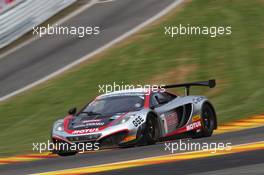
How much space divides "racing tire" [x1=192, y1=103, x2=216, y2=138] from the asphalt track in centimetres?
100

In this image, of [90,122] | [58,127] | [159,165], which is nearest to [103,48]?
[58,127]

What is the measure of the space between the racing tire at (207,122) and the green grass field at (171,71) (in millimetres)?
2183

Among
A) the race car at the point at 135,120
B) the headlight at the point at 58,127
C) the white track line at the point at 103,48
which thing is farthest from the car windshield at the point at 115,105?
the white track line at the point at 103,48

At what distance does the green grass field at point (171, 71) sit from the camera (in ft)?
61.3

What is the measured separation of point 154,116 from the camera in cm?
1310

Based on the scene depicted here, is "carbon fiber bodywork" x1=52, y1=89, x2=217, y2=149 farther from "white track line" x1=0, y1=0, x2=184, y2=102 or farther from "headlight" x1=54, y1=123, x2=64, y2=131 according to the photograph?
"white track line" x1=0, y1=0, x2=184, y2=102

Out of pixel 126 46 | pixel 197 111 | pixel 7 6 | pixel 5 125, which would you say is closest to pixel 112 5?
pixel 7 6

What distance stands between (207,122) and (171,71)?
24.5ft

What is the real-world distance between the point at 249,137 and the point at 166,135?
1.87 metres

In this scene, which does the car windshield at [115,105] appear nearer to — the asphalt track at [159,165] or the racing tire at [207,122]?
the asphalt track at [159,165]

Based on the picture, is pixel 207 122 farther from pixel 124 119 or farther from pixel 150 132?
pixel 124 119

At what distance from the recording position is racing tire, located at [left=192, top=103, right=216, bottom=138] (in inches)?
563

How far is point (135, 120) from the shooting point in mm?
12648

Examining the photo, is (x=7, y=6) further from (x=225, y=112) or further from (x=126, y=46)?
(x=225, y=112)
